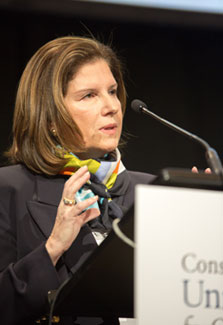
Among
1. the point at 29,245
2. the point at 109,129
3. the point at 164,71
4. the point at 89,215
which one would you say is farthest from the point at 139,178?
the point at 164,71

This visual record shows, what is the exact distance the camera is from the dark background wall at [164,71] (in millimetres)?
3271

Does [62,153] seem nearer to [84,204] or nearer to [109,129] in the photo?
[109,129]

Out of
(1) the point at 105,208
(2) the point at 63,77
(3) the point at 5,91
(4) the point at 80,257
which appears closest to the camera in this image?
(4) the point at 80,257

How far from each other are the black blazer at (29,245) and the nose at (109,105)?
32 centimetres

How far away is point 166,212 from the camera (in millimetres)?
940

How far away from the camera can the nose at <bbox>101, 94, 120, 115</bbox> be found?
6.88 ft

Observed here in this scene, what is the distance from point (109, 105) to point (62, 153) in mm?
269

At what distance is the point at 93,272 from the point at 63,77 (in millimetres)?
1077

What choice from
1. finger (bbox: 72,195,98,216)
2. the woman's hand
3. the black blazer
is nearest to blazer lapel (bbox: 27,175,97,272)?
the black blazer

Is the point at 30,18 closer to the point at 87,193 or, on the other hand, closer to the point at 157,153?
the point at 157,153

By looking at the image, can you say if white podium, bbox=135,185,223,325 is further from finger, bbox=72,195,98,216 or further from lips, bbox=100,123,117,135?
lips, bbox=100,123,117,135

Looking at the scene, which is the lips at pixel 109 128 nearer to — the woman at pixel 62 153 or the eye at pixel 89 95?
the woman at pixel 62 153

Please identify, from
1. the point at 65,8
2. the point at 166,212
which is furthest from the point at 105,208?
the point at 65,8

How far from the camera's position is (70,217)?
152 centimetres
